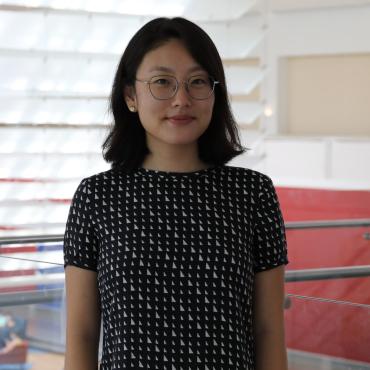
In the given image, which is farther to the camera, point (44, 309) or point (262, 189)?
point (44, 309)

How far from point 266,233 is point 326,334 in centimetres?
138

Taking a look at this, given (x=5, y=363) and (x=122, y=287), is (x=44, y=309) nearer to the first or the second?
(x=5, y=363)

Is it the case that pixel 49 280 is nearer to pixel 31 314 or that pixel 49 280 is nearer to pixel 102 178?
pixel 31 314

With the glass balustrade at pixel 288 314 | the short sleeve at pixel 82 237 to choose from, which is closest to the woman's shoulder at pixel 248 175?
the short sleeve at pixel 82 237

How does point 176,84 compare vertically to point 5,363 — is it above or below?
above

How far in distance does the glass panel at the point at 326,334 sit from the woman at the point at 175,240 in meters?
1.09

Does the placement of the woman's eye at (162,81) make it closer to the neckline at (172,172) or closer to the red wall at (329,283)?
the neckline at (172,172)

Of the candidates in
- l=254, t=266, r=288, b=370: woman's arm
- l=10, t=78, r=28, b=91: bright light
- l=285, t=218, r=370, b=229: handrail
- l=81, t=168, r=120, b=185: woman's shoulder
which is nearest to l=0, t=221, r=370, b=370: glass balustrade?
l=10, t=78, r=28, b=91: bright light

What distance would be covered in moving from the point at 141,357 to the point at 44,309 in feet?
6.22

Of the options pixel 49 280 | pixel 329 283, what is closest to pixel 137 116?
pixel 49 280

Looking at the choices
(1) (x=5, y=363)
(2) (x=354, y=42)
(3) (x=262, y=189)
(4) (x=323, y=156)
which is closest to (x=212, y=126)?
(3) (x=262, y=189)

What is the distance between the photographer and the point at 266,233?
164cm

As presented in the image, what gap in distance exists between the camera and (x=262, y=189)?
5.41ft

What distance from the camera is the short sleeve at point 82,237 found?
163cm
